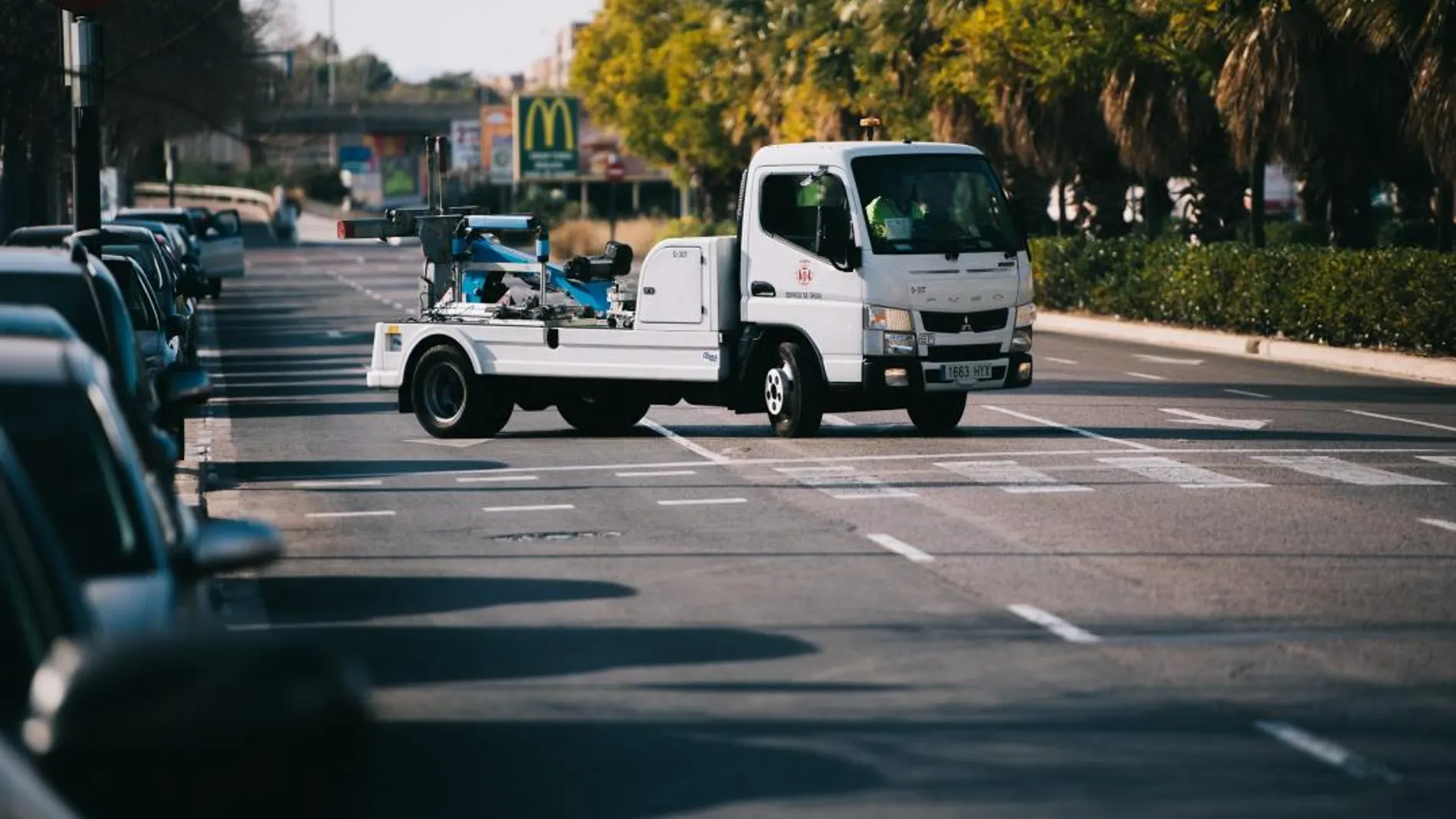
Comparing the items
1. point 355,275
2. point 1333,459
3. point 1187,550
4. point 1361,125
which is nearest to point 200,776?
point 1187,550

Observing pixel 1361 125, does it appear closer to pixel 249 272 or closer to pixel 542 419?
pixel 542 419

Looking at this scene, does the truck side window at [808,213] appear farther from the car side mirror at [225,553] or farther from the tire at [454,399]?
the car side mirror at [225,553]

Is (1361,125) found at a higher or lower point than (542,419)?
higher

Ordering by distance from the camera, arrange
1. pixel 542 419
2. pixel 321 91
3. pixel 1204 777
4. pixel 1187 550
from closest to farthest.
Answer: pixel 1204 777, pixel 1187 550, pixel 542 419, pixel 321 91

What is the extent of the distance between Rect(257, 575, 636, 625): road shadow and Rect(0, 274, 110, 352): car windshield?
160 cm

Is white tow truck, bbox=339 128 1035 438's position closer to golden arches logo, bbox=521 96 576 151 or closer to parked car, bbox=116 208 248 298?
parked car, bbox=116 208 248 298

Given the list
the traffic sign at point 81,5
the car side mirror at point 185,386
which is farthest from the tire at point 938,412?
the car side mirror at point 185,386

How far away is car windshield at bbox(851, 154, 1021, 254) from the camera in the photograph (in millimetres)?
21484

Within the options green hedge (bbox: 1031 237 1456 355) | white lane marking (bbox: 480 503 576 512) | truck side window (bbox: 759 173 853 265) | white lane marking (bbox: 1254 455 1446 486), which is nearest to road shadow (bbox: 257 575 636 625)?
white lane marking (bbox: 480 503 576 512)

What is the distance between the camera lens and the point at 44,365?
7.29 meters

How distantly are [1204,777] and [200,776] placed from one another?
538cm

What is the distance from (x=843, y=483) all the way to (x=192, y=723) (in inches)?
575

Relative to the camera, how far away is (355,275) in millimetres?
71625

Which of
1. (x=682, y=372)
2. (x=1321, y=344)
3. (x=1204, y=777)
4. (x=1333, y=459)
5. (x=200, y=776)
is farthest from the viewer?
(x=1321, y=344)
